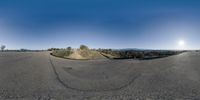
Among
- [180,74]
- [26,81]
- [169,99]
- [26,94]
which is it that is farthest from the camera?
[180,74]

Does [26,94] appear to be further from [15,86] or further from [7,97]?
[15,86]

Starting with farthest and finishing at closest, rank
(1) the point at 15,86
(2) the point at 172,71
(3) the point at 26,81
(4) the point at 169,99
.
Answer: (2) the point at 172,71
(3) the point at 26,81
(1) the point at 15,86
(4) the point at 169,99

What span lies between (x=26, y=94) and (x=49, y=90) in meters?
0.98

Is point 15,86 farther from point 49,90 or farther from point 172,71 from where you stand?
point 172,71

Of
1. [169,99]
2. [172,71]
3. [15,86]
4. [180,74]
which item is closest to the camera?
[169,99]

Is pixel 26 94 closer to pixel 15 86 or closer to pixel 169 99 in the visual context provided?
pixel 15 86

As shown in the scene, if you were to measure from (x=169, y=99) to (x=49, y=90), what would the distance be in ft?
16.6

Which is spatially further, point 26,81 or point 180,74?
point 180,74

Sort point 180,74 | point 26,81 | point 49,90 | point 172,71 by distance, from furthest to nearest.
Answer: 1. point 172,71
2. point 180,74
3. point 26,81
4. point 49,90

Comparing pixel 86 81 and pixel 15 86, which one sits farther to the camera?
pixel 86 81

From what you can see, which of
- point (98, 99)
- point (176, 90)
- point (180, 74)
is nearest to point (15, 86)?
point (98, 99)

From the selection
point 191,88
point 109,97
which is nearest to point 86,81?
point 109,97

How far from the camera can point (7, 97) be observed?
7.22 metres

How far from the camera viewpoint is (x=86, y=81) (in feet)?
33.7
